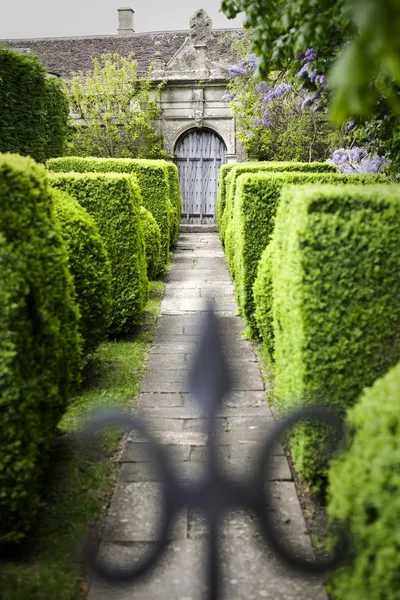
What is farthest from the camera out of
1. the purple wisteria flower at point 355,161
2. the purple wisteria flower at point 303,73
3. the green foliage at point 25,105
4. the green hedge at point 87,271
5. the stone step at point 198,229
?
the stone step at point 198,229

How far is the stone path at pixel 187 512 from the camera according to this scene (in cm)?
283

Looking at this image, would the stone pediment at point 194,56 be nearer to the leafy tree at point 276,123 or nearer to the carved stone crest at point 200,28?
the carved stone crest at point 200,28

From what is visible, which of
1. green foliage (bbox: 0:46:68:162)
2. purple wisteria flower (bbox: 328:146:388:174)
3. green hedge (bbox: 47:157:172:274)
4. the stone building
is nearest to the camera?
purple wisteria flower (bbox: 328:146:388:174)

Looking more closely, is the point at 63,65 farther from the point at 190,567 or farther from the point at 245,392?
the point at 190,567

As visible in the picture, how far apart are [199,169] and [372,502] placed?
67.1 feet

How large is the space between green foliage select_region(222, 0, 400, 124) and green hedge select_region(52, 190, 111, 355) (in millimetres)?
2061

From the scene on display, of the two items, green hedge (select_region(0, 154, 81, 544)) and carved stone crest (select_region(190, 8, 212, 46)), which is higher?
carved stone crest (select_region(190, 8, 212, 46))

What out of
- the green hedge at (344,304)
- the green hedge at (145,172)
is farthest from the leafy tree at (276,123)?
the green hedge at (344,304)

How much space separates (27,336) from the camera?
325 centimetres

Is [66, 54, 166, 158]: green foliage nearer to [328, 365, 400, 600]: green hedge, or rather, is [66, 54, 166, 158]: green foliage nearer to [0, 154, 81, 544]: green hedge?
[0, 154, 81, 544]: green hedge

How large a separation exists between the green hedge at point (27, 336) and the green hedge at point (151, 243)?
6.27 meters

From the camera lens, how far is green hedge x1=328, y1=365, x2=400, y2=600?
179 centimetres

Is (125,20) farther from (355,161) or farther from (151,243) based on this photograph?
(151,243)

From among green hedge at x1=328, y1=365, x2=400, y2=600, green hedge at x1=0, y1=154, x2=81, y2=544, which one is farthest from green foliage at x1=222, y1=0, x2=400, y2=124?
green hedge at x1=0, y1=154, x2=81, y2=544
